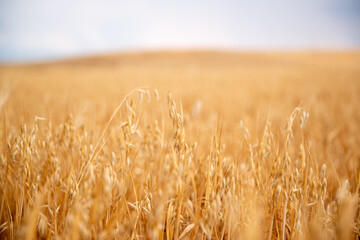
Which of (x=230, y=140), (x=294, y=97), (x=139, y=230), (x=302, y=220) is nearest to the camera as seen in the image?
(x=302, y=220)

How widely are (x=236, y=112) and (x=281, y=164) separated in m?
2.55

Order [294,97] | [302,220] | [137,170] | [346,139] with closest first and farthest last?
[302,220], [137,170], [346,139], [294,97]

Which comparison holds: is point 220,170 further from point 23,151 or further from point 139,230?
point 23,151

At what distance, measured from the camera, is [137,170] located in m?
1.29

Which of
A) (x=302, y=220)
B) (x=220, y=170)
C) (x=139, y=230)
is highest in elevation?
(x=220, y=170)

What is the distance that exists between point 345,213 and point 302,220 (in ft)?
1.24

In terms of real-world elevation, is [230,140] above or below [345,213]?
below

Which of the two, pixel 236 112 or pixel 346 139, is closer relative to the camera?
pixel 346 139

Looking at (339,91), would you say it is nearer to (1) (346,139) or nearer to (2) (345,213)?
(1) (346,139)

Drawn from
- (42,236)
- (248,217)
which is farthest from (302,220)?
(42,236)

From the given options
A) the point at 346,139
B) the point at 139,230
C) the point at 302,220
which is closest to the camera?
the point at 302,220

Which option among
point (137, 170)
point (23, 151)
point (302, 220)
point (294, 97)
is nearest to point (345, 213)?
point (302, 220)

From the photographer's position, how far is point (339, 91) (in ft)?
19.2

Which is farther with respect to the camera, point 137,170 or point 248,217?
point 137,170
